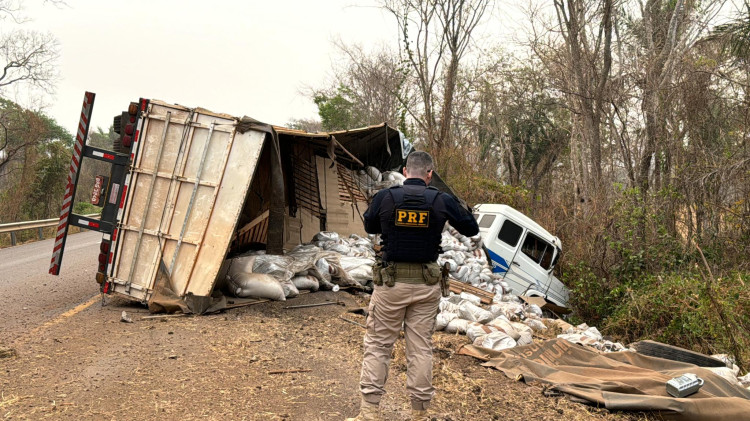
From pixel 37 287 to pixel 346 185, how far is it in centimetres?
560

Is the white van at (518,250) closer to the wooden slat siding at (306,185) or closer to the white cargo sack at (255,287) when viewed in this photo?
the wooden slat siding at (306,185)

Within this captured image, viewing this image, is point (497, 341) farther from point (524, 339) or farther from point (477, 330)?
point (524, 339)

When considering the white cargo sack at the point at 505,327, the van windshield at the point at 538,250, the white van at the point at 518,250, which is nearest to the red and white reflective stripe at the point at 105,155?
the white cargo sack at the point at 505,327

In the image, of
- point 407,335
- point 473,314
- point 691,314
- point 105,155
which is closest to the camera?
point 407,335

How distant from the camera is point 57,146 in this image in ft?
72.1

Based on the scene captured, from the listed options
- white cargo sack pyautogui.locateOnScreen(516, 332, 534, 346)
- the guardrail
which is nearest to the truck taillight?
white cargo sack pyautogui.locateOnScreen(516, 332, 534, 346)

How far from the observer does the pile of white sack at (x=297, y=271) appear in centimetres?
702

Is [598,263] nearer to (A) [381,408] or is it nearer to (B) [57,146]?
(A) [381,408]

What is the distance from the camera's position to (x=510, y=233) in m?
11.4

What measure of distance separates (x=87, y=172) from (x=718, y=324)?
3712cm

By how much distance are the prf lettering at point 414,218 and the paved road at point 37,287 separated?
408 centimetres

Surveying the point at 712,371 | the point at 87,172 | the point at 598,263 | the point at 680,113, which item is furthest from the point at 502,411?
the point at 87,172

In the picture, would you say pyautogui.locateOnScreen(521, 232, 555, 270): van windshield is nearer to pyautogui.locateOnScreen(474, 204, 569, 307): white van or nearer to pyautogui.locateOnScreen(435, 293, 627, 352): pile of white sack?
pyautogui.locateOnScreen(474, 204, 569, 307): white van

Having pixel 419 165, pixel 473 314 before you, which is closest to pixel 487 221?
pixel 473 314
